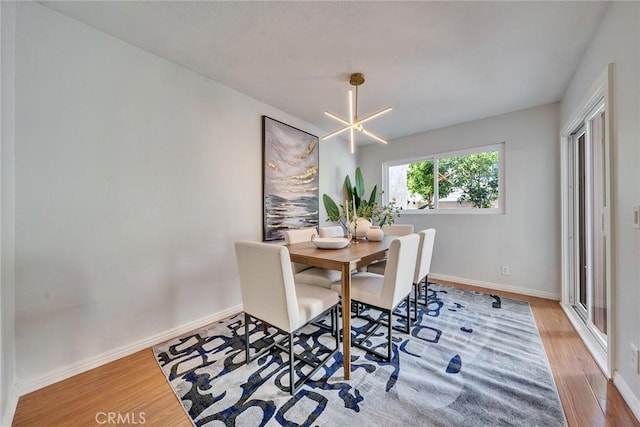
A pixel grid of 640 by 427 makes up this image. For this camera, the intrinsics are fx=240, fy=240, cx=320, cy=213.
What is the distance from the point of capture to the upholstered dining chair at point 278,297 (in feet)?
4.45

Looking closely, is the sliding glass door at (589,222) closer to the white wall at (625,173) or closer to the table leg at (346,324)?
the white wall at (625,173)

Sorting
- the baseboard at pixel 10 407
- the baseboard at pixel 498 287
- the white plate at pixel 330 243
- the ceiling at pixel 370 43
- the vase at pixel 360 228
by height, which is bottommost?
the baseboard at pixel 10 407

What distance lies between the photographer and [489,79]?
2.35 metres

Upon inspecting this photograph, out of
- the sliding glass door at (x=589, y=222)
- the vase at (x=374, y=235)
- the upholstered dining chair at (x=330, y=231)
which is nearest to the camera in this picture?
the sliding glass door at (x=589, y=222)

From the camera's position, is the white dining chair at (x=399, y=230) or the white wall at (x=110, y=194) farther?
the white dining chair at (x=399, y=230)

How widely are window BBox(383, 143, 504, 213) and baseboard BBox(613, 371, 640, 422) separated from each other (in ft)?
7.09

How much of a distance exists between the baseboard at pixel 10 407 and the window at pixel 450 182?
430cm

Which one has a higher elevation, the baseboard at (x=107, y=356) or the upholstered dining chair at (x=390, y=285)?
the upholstered dining chair at (x=390, y=285)

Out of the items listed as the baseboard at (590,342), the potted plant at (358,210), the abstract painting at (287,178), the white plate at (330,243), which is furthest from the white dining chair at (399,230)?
the baseboard at (590,342)

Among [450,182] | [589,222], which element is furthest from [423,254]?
[450,182]

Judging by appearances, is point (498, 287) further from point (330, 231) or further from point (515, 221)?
point (330, 231)

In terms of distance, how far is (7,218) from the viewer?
52.0 inches

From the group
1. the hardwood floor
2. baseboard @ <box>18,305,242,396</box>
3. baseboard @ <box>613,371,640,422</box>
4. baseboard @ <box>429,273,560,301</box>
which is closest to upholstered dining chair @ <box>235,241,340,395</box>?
the hardwood floor

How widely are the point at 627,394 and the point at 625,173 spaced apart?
1.24 metres
